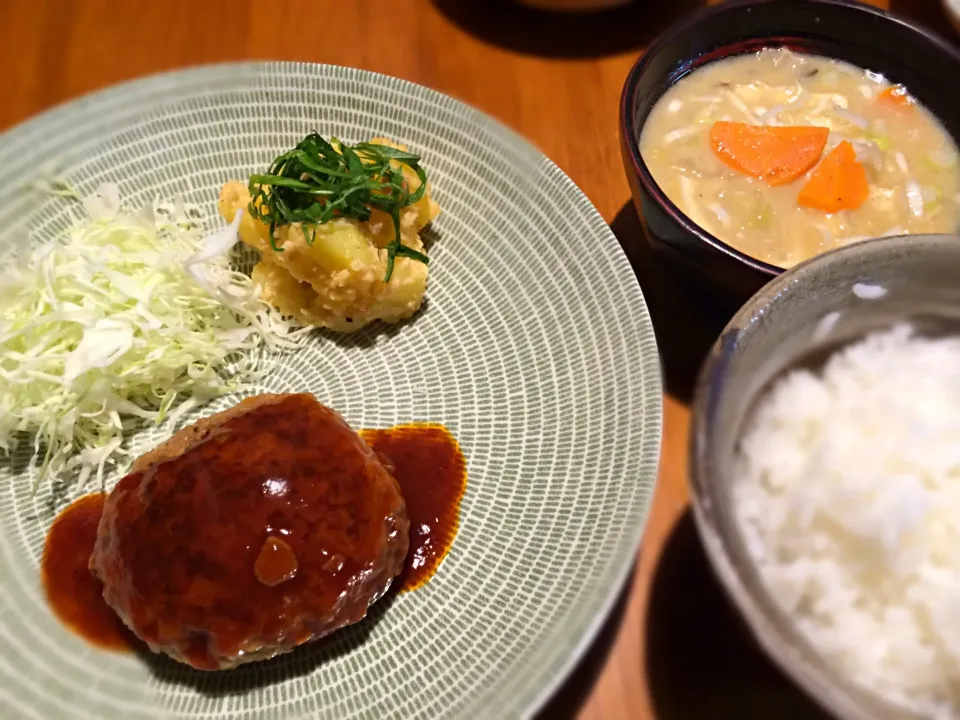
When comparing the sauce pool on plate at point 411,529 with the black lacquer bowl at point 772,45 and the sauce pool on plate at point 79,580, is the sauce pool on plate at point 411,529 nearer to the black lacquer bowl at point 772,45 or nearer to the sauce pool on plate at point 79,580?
the sauce pool on plate at point 79,580

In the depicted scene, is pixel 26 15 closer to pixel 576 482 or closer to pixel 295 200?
pixel 295 200

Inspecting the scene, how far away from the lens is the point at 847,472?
1.35 metres

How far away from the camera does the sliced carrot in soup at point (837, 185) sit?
2.06 metres

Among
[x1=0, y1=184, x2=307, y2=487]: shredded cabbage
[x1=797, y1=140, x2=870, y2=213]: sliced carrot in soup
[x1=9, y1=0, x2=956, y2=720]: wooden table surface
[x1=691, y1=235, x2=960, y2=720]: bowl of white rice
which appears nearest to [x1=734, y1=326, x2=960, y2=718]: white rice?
[x1=691, y1=235, x2=960, y2=720]: bowl of white rice

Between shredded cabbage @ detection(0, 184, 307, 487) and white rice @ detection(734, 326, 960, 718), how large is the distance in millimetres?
1396

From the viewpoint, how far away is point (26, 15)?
2.81 metres

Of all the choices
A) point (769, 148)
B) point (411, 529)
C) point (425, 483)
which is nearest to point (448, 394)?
point (425, 483)

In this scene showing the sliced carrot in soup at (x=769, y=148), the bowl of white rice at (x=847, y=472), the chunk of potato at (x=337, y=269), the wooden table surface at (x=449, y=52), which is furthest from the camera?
the wooden table surface at (x=449, y=52)

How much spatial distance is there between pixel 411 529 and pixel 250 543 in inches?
16.7

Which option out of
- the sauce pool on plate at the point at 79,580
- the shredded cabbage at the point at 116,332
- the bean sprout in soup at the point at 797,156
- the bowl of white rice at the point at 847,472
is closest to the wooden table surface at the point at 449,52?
the bean sprout in soup at the point at 797,156

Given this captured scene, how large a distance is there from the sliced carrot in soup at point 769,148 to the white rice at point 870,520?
832mm

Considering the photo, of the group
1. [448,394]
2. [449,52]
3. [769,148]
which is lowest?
[448,394]

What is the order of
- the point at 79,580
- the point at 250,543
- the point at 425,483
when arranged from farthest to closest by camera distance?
the point at 425,483 → the point at 79,580 → the point at 250,543

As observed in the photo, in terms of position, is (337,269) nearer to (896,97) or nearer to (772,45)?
(772,45)
